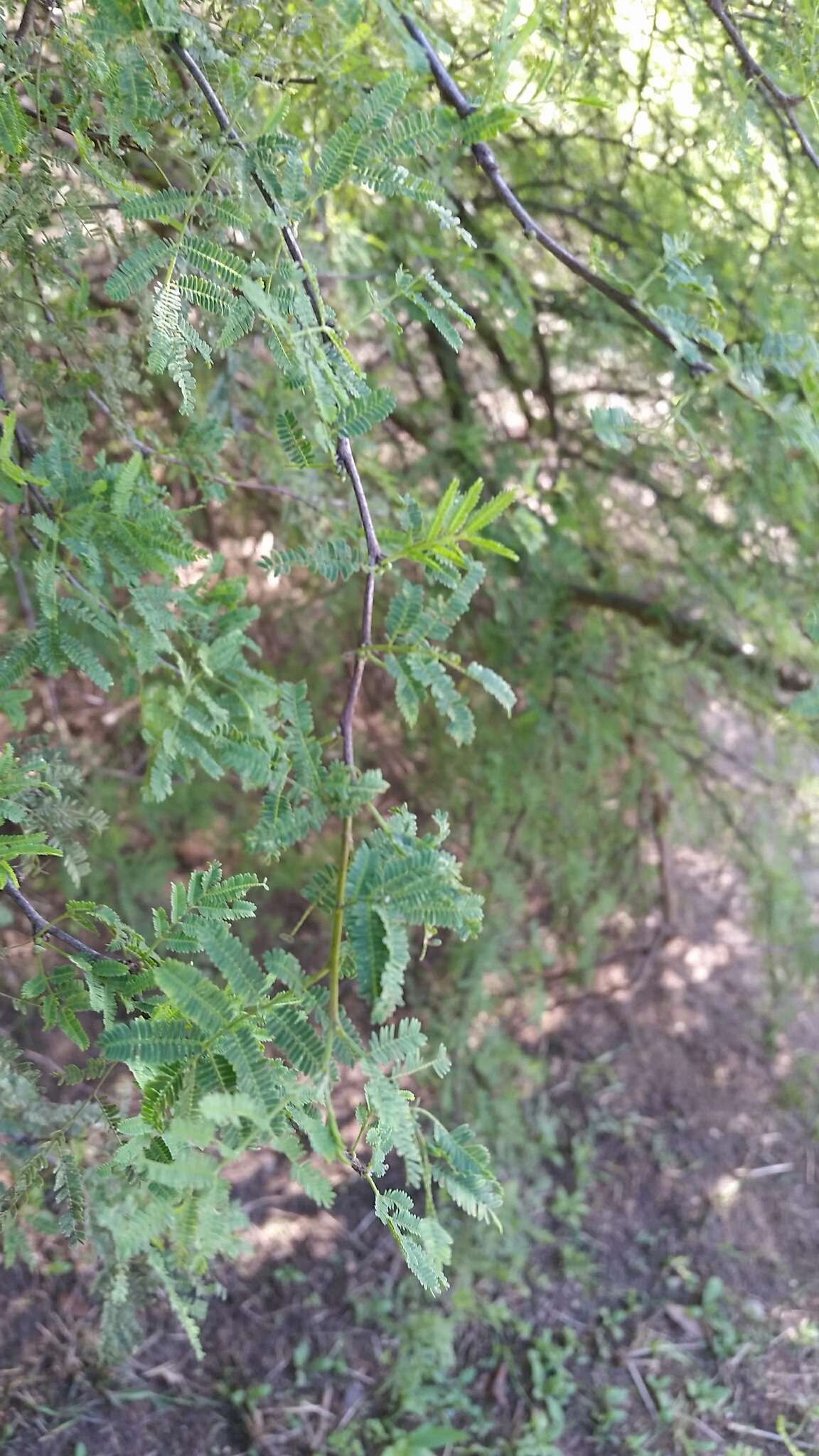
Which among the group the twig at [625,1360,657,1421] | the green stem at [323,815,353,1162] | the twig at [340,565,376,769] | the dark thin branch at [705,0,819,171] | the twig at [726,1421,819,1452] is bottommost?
the twig at [625,1360,657,1421]

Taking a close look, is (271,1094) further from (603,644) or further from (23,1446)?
(603,644)

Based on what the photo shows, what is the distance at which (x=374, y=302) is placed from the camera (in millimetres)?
763

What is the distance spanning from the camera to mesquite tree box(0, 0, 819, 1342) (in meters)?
0.67

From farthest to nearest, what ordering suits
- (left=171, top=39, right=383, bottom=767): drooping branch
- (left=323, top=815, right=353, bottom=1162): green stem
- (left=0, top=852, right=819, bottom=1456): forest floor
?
(left=0, top=852, right=819, bottom=1456): forest floor
(left=171, top=39, right=383, bottom=767): drooping branch
(left=323, top=815, right=353, bottom=1162): green stem

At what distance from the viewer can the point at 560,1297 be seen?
91.3 inches

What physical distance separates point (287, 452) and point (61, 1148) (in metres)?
0.59

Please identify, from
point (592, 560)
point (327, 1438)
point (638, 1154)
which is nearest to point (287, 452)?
point (592, 560)

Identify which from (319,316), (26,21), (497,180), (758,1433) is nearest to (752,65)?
(497,180)

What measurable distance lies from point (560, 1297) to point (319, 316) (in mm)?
2222

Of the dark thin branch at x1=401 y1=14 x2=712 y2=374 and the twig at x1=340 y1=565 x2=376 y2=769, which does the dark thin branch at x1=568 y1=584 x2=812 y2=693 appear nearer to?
the dark thin branch at x1=401 y1=14 x2=712 y2=374

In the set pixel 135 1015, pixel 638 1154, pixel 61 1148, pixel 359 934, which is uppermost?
pixel 359 934

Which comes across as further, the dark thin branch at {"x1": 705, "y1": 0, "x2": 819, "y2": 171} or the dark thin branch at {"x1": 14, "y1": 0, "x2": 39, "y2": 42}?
the dark thin branch at {"x1": 705, "y1": 0, "x2": 819, "y2": 171}

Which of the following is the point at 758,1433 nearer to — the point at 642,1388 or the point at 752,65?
the point at 642,1388

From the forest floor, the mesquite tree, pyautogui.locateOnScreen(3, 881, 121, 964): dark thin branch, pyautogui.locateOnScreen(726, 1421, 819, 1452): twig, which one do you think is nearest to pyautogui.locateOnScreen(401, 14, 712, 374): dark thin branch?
the mesquite tree
